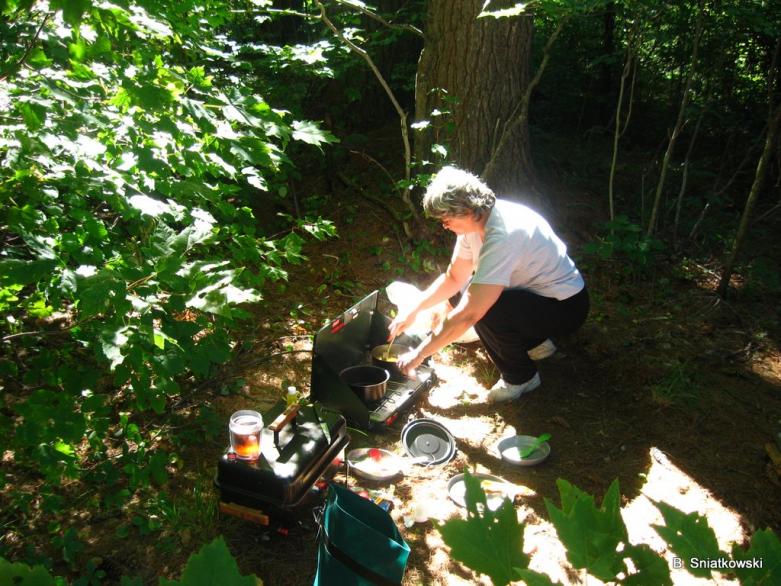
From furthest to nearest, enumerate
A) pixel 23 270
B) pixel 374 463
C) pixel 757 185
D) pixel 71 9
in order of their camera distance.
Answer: pixel 757 185
pixel 374 463
pixel 23 270
pixel 71 9

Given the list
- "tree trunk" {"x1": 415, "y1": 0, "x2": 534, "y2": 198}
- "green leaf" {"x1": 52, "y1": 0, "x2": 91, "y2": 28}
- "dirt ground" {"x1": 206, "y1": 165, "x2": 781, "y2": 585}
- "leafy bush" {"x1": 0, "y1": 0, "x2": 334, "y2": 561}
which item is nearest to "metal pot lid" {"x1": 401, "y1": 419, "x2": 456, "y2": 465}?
"dirt ground" {"x1": 206, "y1": 165, "x2": 781, "y2": 585}

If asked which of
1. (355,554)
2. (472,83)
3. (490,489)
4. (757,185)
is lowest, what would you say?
(490,489)

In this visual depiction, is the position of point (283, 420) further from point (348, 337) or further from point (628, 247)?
point (628, 247)

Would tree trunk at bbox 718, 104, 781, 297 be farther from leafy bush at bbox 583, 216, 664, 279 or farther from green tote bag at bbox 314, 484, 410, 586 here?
green tote bag at bbox 314, 484, 410, 586

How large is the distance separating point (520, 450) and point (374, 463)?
0.76 meters

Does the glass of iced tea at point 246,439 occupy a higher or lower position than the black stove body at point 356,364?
higher

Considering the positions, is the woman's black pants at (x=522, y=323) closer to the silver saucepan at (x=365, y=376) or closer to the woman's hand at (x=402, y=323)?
the woman's hand at (x=402, y=323)

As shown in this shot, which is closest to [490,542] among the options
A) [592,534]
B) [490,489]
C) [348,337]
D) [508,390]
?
[592,534]

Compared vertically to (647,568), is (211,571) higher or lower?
higher

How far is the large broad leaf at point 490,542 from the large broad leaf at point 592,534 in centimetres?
5

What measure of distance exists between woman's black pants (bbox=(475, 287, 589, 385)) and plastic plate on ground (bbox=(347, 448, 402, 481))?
0.90 meters

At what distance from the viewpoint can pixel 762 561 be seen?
0.58 m

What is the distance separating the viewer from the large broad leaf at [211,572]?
0.51 meters

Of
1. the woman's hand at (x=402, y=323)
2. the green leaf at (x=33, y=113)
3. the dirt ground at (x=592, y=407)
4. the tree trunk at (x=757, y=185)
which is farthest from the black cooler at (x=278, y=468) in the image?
the tree trunk at (x=757, y=185)
